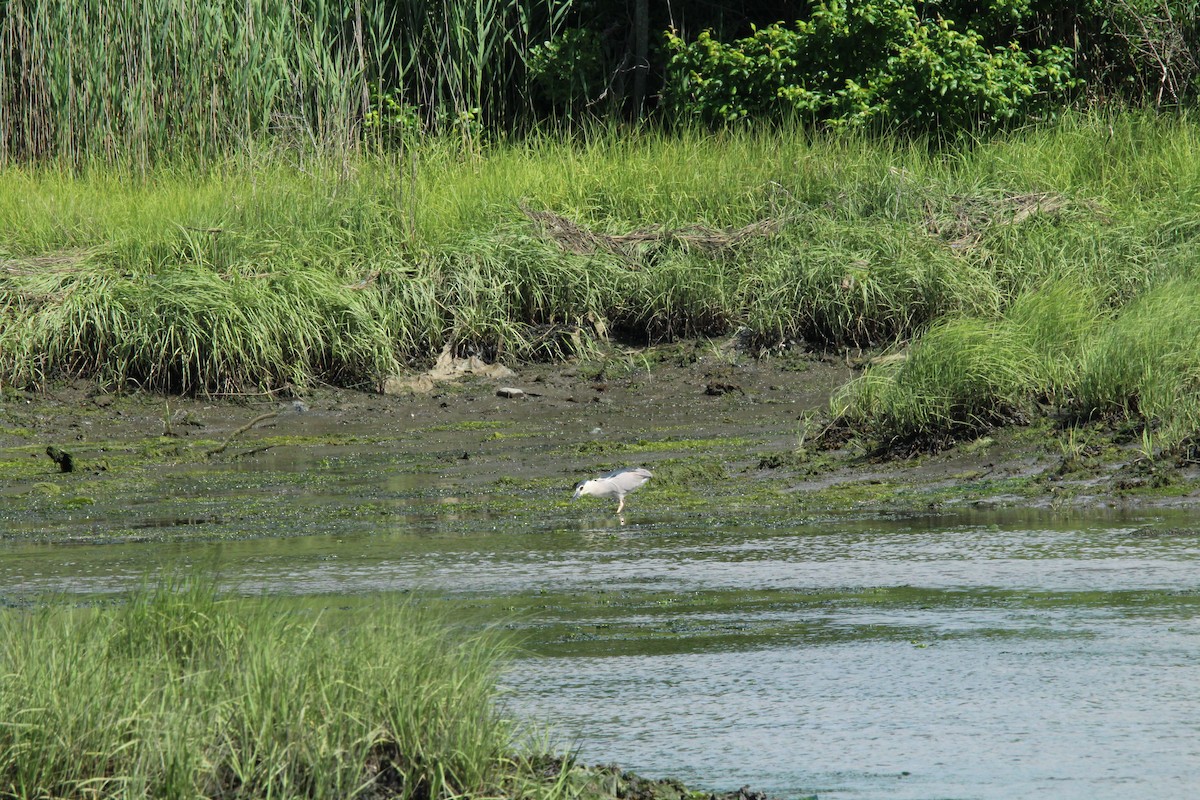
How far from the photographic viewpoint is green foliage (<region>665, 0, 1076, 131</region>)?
1395 cm

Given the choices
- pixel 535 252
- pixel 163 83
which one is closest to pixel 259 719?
pixel 535 252

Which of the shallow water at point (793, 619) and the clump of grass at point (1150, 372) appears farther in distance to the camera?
the clump of grass at point (1150, 372)

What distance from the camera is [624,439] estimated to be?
920cm

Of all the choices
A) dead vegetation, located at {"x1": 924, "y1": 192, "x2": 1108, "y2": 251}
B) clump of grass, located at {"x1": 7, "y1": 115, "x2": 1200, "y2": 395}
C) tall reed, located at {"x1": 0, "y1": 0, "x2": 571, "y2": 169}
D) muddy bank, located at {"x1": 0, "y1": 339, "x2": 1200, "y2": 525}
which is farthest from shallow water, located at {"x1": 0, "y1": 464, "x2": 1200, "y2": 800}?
tall reed, located at {"x1": 0, "y1": 0, "x2": 571, "y2": 169}

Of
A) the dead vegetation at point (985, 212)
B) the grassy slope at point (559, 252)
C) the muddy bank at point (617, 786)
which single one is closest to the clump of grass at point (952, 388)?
the grassy slope at point (559, 252)

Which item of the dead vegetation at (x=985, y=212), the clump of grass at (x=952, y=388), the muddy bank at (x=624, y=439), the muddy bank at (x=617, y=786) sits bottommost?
the muddy bank at (x=624, y=439)

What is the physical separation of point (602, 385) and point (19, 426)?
3.79 meters

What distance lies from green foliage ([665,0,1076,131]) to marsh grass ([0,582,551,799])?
34.7 ft

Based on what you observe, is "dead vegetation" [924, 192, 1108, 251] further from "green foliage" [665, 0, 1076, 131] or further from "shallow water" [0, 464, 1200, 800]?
"shallow water" [0, 464, 1200, 800]

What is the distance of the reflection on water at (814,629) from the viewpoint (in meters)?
3.86

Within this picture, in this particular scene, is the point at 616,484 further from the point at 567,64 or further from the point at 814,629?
the point at 567,64

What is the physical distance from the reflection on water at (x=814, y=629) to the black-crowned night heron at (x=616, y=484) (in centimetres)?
13

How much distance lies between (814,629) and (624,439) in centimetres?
423

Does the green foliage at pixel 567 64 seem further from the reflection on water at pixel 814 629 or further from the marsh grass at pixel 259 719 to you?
the marsh grass at pixel 259 719
